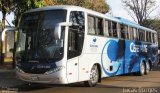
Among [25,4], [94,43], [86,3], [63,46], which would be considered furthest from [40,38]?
[86,3]

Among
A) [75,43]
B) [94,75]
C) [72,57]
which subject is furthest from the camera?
[94,75]

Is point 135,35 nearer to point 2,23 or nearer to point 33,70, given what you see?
point 2,23

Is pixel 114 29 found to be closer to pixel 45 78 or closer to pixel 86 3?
pixel 45 78

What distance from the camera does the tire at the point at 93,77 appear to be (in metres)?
16.0

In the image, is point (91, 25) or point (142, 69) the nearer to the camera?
point (91, 25)

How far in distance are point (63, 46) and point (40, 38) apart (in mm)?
989

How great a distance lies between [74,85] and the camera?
1698 cm

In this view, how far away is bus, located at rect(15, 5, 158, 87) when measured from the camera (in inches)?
556

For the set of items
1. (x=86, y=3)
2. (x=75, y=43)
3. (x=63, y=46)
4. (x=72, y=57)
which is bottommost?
(x=72, y=57)

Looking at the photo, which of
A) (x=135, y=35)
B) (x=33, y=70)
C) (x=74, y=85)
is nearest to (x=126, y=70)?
(x=135, y=35)

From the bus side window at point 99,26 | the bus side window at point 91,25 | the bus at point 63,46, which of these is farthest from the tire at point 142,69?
the bus side window at point 91,25

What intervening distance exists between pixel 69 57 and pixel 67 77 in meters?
0.76

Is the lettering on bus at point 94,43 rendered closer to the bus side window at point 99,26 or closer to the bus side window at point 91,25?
the bus side window at point 91,25

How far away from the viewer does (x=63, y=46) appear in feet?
46.4
